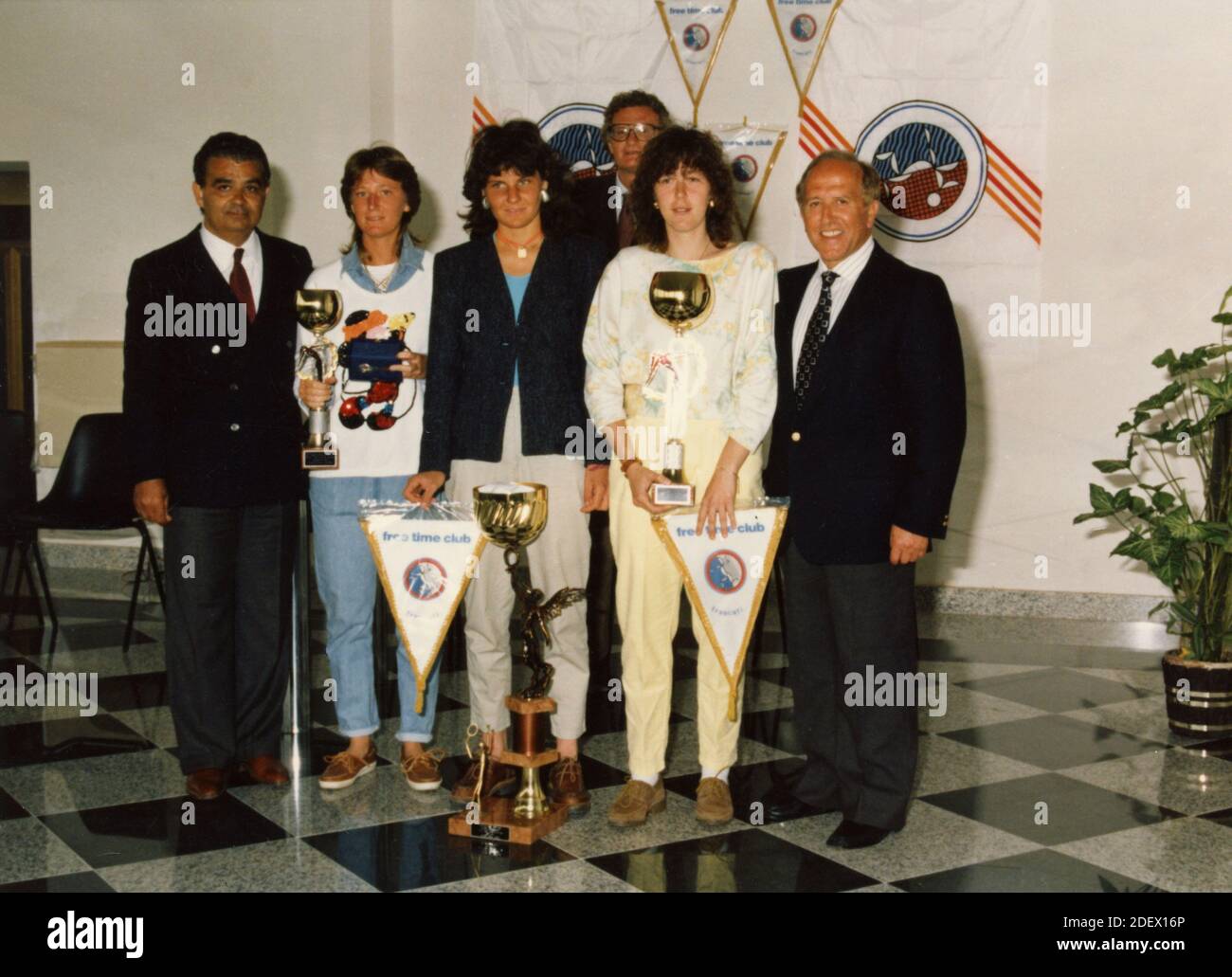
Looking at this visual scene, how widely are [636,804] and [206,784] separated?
1.08 m

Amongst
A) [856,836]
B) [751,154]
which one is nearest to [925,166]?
[751,154]

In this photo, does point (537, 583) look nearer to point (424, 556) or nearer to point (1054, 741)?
point (424, 556)

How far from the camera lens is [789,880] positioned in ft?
9.27

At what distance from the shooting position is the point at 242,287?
3.41m

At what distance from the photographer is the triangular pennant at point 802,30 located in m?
5.88

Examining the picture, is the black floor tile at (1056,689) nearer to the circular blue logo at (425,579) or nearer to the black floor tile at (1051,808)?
the black floor tile at (1051,808)

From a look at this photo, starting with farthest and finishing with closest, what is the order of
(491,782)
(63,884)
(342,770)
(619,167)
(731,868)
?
(619,167) → (342,770) → (491,782) → (731,868) → (63,884)

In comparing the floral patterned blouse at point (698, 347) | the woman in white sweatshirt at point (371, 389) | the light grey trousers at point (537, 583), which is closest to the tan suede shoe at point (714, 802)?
the light grey trousers at point (537, 583)

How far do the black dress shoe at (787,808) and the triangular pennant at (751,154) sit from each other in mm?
3258

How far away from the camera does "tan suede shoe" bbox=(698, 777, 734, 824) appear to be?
10.3ft

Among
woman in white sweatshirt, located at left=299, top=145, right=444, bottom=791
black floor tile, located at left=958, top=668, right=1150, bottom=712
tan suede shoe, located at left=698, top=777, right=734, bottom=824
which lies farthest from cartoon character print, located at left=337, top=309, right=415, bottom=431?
black floor tile, located at left=958, top=668, right=1150, bottom=712

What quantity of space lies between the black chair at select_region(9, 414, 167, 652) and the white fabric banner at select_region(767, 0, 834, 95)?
Result: 3252 millimetres

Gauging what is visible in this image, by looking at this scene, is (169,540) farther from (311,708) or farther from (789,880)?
(789,880)

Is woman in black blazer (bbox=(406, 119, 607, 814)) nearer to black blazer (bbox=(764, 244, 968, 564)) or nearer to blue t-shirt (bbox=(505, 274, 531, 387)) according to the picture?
blue t-shirt (bbox=(505, 274, 531, 387))
